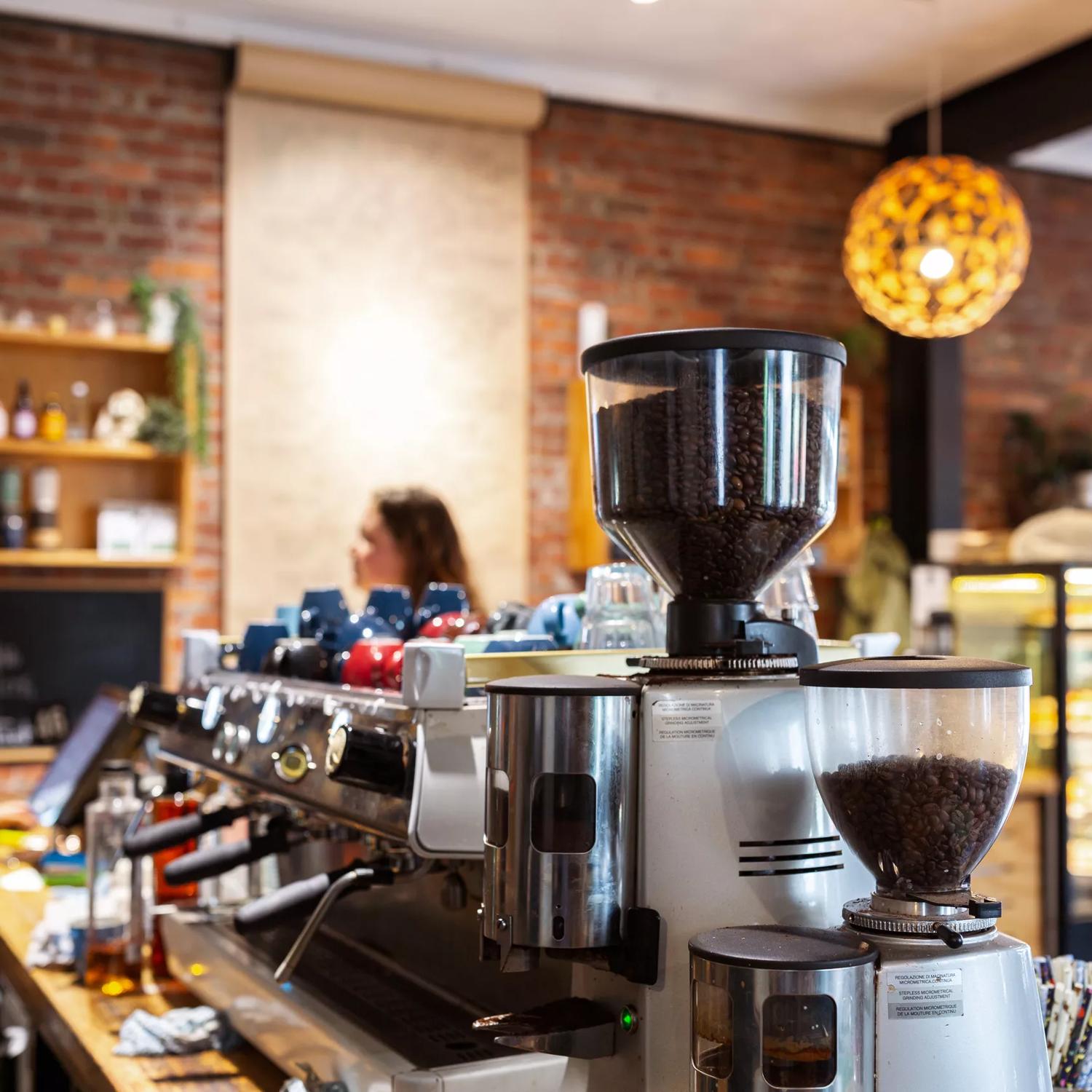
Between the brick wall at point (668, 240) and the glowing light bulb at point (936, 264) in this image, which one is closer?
the glowing light bulb at point (936, 264)

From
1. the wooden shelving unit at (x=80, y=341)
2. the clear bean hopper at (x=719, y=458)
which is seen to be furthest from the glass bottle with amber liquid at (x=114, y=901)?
the wooden shelving unit at (x=80, y=341)

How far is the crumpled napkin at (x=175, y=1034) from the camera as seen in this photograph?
157 cm

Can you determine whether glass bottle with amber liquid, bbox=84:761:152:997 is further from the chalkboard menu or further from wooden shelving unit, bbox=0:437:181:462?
the chalkboard menu

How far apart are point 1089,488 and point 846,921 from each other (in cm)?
512

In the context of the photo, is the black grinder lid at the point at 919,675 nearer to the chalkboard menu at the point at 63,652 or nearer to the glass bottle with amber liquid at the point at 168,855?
the glass bottle with amber liquid at the point at 168,855

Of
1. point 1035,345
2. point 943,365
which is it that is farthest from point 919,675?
point 1035,345

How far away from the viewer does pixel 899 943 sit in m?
1.06

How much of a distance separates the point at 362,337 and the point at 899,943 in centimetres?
420

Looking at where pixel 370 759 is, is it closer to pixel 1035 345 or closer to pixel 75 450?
pixel 75 450

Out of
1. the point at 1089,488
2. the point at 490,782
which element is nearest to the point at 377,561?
the point at 490,782

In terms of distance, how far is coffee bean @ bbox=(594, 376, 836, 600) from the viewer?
1.20 metres

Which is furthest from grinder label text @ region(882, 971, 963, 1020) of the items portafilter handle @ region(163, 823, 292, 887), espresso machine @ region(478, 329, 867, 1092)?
portafilter handle @ region(163, 823, 292, 887)

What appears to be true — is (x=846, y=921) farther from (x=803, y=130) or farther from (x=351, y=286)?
(x=803, y=130)

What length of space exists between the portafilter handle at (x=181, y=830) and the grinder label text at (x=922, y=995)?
98 cm
